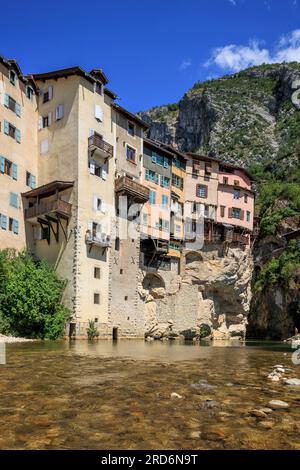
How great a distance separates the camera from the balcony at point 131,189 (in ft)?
167

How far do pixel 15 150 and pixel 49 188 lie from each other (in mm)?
5794

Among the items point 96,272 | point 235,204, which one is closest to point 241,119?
point 235,204

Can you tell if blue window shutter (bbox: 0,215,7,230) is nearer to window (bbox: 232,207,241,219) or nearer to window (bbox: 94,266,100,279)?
window (bbox: 94,266,100,279)

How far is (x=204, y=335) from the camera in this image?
67.6 meters

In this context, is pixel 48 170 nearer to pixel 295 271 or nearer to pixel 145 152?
pixel 145 152

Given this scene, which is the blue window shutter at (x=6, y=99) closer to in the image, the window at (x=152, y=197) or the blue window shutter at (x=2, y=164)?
the blue window shutter at (x=2, y=164)

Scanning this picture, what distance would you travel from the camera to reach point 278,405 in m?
8.81

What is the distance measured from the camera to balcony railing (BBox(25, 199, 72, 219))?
145ft

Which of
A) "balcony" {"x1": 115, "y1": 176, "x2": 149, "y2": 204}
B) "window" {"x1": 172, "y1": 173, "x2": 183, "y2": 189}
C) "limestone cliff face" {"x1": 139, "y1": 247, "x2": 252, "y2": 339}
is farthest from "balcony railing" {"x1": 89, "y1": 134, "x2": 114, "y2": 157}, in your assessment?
"window" {"x1": 172, "y1": 173, "x2": 183, "y2": 189}

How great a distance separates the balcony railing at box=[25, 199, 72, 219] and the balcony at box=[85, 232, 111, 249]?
321 centimetres

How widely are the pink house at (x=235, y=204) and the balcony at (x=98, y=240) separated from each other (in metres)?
30.2

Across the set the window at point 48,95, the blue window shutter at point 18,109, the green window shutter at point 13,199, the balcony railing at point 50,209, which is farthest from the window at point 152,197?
the blue window shutter at point 18,109
